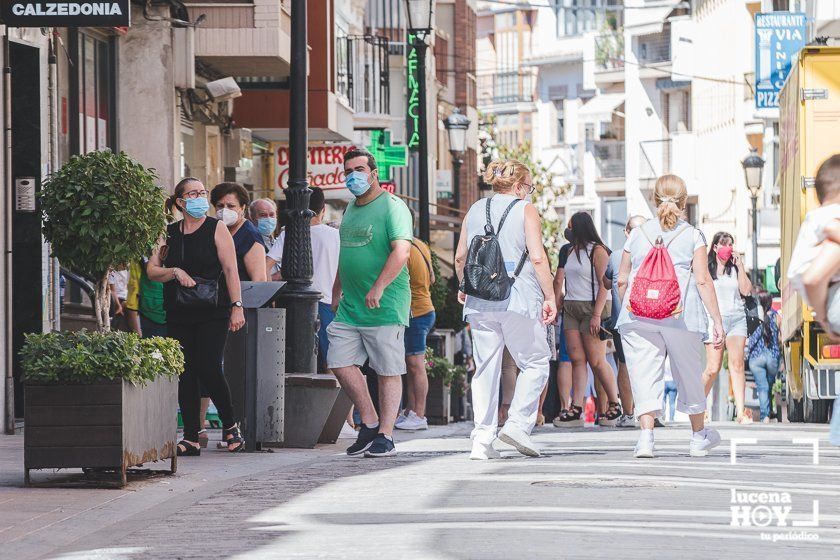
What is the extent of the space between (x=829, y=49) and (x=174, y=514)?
11.9 metres

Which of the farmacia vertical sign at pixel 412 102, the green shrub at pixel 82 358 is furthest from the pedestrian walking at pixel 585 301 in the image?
the farmacia vertical sign at pixel 412 102

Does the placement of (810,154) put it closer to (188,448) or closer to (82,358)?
(188,448)

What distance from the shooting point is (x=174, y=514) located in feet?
33.7

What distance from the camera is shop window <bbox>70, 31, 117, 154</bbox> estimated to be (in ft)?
68.4

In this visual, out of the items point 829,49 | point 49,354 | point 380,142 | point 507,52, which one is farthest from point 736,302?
point 507,52

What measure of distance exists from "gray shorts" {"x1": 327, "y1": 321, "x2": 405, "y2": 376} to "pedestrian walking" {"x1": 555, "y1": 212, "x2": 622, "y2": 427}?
559 centimetres

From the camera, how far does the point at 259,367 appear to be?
47.9 feet

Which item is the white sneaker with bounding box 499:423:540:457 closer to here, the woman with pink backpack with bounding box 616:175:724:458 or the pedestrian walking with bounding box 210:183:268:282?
the woman with pink backpack with bounding box 616:175:724:458

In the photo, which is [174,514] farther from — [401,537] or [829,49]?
[829,49]

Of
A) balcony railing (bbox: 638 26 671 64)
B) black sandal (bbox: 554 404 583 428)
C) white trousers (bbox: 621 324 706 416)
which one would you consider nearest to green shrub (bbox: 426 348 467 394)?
black sandal (bbox: 554 404 583 428)

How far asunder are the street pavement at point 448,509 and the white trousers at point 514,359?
0.29 m

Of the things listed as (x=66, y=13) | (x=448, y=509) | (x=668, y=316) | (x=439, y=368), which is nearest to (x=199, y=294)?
(x=66, y=13)

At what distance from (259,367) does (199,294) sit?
3.14 feet

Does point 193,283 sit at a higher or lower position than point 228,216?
lower
